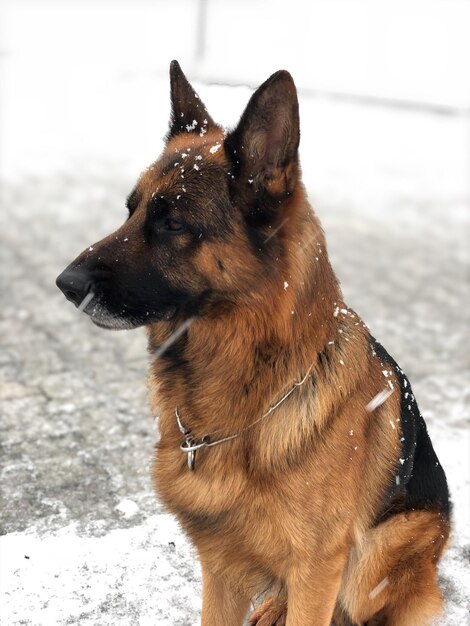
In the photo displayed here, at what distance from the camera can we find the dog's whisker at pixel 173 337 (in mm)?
2732

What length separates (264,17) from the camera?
65.5ft

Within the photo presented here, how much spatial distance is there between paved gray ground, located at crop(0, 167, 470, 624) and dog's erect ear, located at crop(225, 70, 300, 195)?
204 centimetres

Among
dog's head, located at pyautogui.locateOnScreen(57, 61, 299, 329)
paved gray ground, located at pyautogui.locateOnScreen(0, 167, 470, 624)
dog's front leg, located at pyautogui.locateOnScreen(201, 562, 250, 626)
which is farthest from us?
paved gray ground, located at pyautogui.locateOnScreen(0, 167, 470, 624)

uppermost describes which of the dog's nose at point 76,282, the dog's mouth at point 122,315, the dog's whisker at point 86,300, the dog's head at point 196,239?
the dog's head at point 196,239

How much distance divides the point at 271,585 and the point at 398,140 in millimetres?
A: 10633

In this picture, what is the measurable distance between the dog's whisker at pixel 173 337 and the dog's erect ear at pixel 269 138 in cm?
55

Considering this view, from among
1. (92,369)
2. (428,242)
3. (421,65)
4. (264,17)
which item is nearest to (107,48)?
(264,17)

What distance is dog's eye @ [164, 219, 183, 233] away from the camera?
8.54ft

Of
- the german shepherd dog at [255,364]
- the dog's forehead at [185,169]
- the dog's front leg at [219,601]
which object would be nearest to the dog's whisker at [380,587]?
the german shepherd dog at [255,364]

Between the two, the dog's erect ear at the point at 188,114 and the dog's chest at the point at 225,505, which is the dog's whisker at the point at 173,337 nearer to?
the dog's chest at the point at 225,505

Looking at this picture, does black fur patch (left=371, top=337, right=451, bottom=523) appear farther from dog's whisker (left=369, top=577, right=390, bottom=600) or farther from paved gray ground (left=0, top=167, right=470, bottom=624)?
paved gray ground (left=0, top=167, right=470, bottom=624)

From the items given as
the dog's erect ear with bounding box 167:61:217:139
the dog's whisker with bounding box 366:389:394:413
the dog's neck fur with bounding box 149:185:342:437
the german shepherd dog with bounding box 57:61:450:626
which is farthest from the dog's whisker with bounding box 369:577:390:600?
the dog's erect ear with bounding box 167:61:217:139

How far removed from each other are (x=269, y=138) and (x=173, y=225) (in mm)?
455

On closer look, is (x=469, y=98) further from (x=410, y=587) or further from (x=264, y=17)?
(x=410, y=587)
